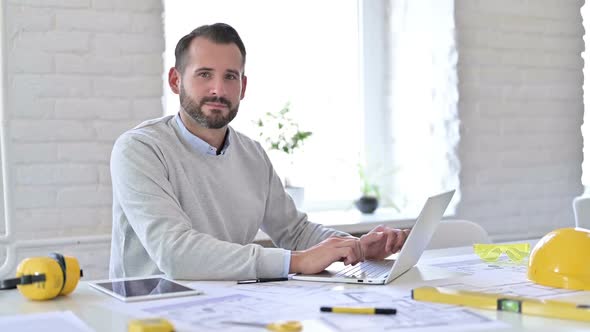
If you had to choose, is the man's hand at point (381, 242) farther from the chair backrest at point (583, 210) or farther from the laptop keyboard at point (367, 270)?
the chair backrest at point (583, 210)

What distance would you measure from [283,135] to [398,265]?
1.59 metres

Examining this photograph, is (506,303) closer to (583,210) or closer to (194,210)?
(194,210)

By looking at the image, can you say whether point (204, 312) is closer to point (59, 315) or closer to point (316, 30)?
point (59, 315)

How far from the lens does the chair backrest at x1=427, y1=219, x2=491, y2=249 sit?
2.28m

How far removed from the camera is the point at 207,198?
6.49ft

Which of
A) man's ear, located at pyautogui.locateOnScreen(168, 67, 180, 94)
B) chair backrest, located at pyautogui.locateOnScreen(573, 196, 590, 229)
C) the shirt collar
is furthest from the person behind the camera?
chair backrest, located at pyautogui.locateOnScreen(573, 196, 590, 229)

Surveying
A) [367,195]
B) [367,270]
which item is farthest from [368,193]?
[367,270]

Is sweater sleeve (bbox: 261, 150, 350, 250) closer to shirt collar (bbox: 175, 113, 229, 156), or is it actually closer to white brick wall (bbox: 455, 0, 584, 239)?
shirt collar (bbox: 175, 113, 229, 156)

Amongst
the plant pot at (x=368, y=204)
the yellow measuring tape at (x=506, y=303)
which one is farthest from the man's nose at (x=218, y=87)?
the plant pot at (x=368, y=204)

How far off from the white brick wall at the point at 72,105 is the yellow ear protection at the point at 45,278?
3.43ft

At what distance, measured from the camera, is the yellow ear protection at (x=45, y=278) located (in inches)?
53.4

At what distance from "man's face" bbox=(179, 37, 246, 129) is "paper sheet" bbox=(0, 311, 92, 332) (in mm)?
866

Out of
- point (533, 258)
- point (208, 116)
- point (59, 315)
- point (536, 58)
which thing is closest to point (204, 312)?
point (59, 315)

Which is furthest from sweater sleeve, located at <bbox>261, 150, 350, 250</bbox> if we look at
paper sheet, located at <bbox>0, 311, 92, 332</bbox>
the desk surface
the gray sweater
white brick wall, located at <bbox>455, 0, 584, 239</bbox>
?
white brick wall, located at <bbox>455, 0, 584, 239</bbox>
